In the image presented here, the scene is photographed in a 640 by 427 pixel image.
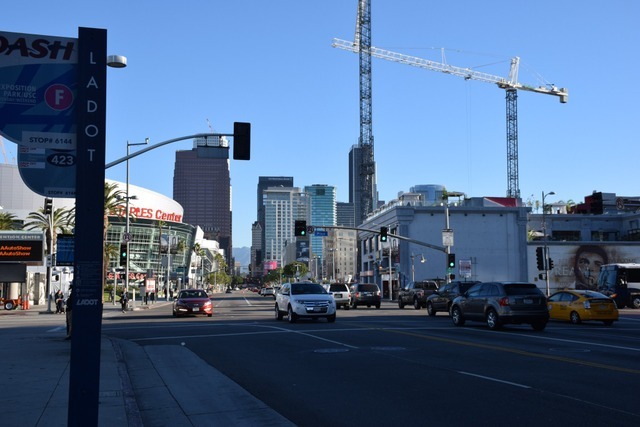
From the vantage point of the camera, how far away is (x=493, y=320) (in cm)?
2458

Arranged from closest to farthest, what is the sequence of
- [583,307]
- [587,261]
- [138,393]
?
[138,393], [583,307], [587,261]

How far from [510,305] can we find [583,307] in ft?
23.8

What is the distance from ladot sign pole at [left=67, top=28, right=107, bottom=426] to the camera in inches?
258

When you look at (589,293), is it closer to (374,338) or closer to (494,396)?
(374,338)

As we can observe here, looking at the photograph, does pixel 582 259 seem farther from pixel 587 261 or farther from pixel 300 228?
pixel 300 228

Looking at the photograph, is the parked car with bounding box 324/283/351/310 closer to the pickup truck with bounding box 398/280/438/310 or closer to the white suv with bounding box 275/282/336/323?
the pickup truck with bounding box 398/280/438/310

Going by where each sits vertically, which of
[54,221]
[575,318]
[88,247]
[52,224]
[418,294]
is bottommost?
[575,318]

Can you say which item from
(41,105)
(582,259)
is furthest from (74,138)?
(582,259)

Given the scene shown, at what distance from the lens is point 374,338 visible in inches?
802

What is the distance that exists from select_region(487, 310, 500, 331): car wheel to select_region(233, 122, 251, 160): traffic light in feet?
35.9

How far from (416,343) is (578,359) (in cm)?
496

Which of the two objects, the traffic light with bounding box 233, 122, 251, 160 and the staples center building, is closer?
the traffic light with bounding box 233, 122, 251, 160

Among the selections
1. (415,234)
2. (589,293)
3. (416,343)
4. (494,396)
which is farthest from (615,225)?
(494,396)

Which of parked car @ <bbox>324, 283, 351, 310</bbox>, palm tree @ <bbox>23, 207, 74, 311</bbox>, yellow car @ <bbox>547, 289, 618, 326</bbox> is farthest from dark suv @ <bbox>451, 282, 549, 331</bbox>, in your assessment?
palm tree @ <bbox>23, 207, 74, 311</bbox>
